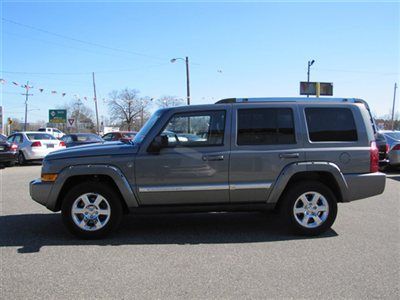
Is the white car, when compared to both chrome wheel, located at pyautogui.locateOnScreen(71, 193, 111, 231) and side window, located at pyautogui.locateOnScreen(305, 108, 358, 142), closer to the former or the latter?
chrome wheel, located at pyautogui.locateOnScreen(71, 193, 111, 231)

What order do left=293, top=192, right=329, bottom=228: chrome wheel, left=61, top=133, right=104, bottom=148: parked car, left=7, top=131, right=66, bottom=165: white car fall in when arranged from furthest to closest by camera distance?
left=61, top=133, right=104, bottom=148: parked car
left=7, top=131, right=66, bottom=165: white car
left=293, top=192, right=329, bottom=228: chrome wheel

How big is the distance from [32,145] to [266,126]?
15.0 metres

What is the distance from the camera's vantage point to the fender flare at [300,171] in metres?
5.76

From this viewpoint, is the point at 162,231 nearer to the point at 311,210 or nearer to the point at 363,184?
the point at 311,210

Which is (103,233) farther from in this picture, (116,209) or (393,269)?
(393,269)

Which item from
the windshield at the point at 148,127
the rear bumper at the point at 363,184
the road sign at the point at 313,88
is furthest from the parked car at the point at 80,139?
the road sign at the point at 313,88

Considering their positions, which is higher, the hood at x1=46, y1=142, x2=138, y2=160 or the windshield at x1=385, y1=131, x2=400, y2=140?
the hood at x1=46, y1=142, x2=138, y2=160

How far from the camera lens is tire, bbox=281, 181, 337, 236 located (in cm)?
582

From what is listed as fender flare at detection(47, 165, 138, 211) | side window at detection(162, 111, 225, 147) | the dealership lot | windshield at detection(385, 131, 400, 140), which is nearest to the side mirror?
side window at detection(162, 111, 225, 147)

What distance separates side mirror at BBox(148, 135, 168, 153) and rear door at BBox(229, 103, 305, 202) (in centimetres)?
96

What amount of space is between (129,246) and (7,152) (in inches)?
509

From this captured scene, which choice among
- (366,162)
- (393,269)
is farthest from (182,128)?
(393,269)

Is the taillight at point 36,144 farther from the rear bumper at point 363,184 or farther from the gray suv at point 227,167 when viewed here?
the rear bumper at point 363,184

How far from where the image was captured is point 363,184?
5.89 meters
